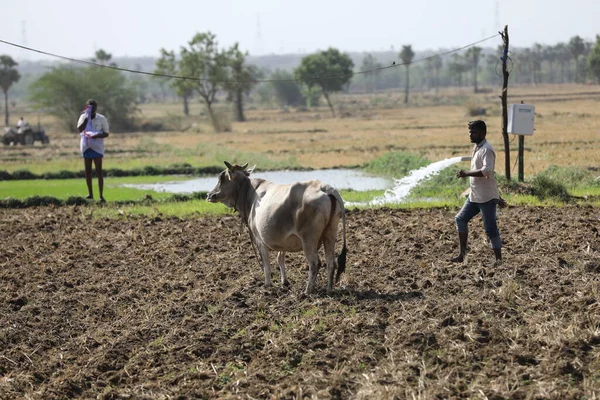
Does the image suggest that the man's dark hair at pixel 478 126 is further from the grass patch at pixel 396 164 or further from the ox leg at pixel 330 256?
the grass patch at pixel 396 164

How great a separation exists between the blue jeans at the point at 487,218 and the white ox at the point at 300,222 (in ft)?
5.46

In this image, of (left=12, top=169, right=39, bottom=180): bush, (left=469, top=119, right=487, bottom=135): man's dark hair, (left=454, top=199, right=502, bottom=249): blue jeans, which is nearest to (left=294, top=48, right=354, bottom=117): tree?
(left=12, top=169, right=39, bottom=180): bush

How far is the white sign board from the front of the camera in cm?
1697

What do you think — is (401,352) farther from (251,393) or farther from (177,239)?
(177,239)

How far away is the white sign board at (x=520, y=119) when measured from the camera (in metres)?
17.0

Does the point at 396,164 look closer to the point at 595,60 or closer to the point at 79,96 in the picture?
the point at 79,96

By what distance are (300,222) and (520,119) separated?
30.9 feet

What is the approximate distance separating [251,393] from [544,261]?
15.3ft

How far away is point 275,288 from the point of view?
955cm

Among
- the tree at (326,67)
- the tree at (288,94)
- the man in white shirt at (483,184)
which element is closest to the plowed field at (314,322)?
the man in white shirt at (483,184)

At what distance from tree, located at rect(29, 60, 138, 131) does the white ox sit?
53488mm

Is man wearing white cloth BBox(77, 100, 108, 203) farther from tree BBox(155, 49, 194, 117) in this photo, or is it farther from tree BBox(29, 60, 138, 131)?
tree BBox(155, 49, 194, 117)

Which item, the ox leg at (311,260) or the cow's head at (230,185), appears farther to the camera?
the cow's head at (230,185)

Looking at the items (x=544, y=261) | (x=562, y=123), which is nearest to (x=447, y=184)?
(x=544, y=261)
